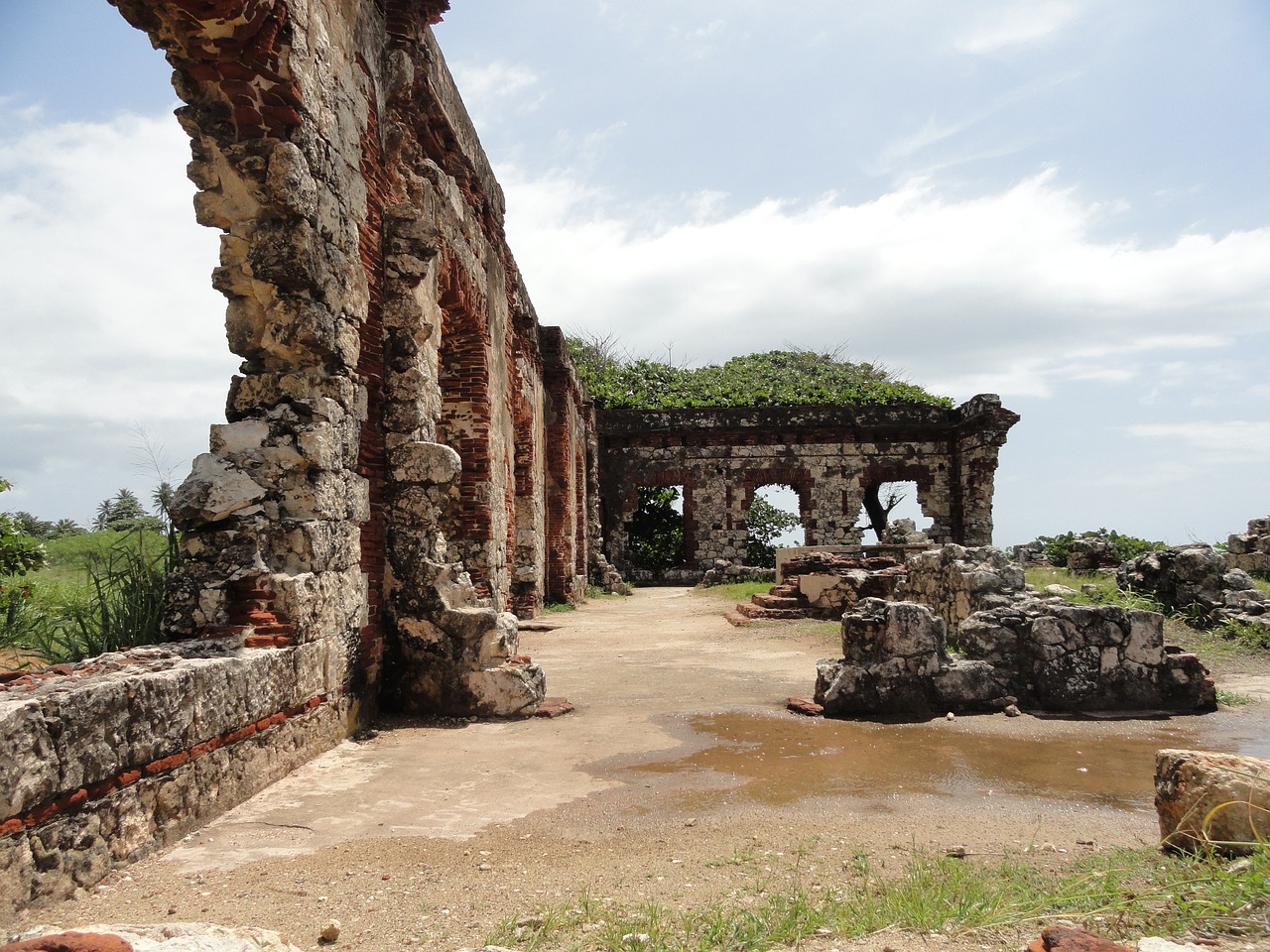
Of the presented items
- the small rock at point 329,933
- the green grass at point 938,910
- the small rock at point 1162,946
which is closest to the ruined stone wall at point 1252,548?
the green grass at point 938,910

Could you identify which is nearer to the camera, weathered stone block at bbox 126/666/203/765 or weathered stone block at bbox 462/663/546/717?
weathered stone block at bbox 126/666/203/765

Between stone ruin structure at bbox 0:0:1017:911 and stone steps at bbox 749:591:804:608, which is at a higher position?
stone ruin structure at bbox 0:0:1017:911

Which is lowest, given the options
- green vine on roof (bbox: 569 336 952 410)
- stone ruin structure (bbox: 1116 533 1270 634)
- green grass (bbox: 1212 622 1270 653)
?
green grass (bbox: 1212 622 1270 653)

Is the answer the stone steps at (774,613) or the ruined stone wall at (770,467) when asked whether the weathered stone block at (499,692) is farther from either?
the ruined stone wall at (770,467)

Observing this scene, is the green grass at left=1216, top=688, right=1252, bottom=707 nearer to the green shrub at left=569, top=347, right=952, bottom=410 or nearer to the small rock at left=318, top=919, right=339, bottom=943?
the small rock at left=318, top=919, right=339, bottom=943

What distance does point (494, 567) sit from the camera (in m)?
9.29

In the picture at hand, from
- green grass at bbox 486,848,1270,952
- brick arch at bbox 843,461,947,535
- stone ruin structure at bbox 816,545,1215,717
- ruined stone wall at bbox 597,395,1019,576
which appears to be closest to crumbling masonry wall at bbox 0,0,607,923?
green grass at bbox 486,848,1270,952

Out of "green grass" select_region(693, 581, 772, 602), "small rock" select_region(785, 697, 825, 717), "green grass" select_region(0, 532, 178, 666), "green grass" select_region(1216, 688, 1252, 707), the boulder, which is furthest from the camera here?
"green grass" select_region(693, 581, 772, 602)

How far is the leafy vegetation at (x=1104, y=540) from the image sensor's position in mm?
18406

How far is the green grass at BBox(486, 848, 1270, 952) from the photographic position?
2170 mm

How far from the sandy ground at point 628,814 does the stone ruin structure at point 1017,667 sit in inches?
9.5

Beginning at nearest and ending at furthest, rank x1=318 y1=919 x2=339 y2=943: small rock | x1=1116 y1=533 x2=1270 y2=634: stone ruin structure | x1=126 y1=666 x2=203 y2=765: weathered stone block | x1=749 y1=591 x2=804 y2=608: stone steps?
x1=318 y1=919 x2=339 y2=943: small rock → x1=126 y1=666 x2=203 y2=765: weathered stone block → x1=1116 y1=533 x2=1270 y2=634: stone ruin structure → x1=749 y1=591 x2=804 y2=608: stone steps

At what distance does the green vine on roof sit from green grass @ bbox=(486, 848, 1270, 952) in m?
19.5

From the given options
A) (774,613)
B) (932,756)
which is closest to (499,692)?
(932,756)
